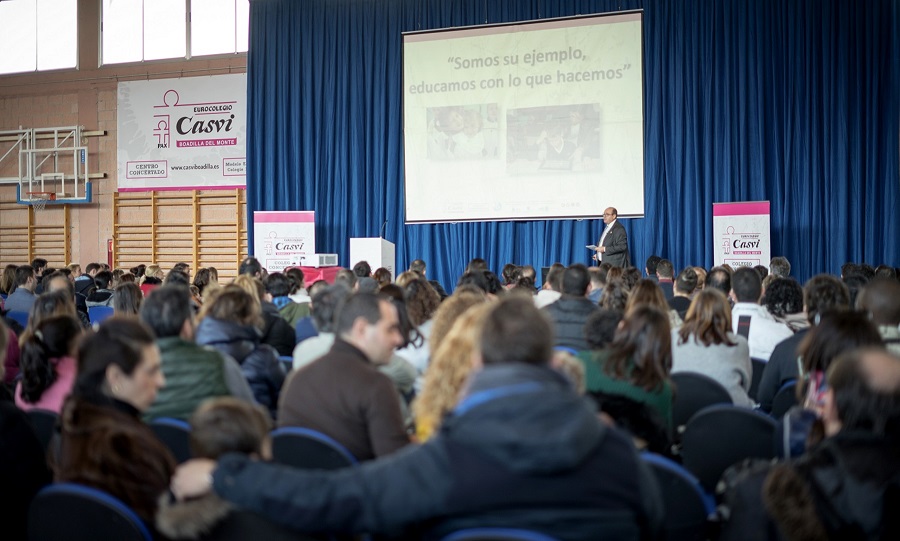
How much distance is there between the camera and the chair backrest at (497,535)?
54.2 inches

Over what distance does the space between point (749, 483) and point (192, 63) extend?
534 inches

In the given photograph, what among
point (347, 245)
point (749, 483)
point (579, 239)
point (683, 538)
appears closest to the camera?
point (749, 483)

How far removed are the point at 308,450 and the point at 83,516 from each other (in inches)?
25.0

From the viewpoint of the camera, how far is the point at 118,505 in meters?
1.70

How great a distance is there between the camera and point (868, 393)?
1.62m

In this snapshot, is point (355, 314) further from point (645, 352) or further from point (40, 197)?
point (40, 197)

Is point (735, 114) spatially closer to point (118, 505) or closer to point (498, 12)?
point (498, 12)

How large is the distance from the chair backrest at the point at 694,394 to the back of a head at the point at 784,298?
1.61 metres

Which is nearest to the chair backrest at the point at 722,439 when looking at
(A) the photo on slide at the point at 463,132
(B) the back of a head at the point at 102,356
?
(B) the back of a head at the point at 102,356

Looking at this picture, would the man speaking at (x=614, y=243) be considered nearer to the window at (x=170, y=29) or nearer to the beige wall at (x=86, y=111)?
the window at (x=170, y=29)

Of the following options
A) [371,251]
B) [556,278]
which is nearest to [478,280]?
[556,278]

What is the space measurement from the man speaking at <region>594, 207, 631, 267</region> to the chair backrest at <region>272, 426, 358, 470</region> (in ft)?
25.9

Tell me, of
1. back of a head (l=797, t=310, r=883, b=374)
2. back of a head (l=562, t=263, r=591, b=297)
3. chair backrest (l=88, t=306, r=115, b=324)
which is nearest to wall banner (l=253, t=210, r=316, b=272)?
chair backrest (l=88, t=306, r=115, b=324)

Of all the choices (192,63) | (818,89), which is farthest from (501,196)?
(192,63)
